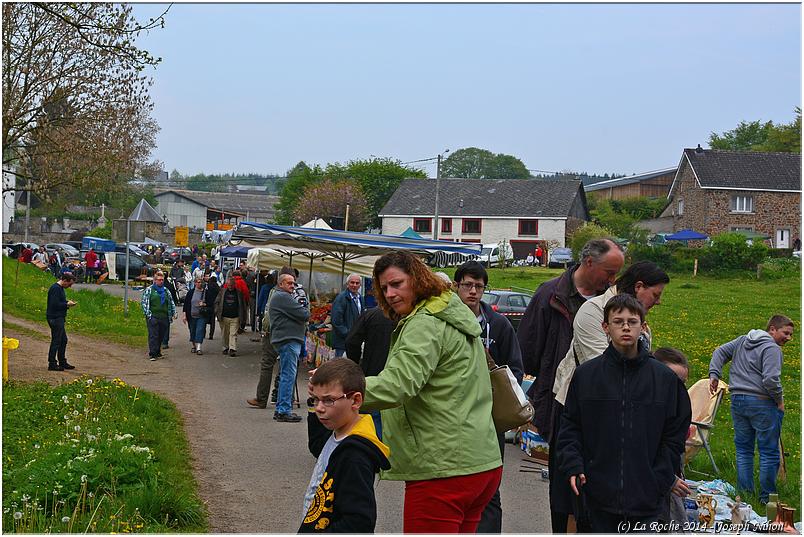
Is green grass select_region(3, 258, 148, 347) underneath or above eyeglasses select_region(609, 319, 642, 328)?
underneath

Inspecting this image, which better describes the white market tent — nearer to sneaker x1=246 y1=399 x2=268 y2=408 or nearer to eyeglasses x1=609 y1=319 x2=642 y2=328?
sneaker x1=246 y1=399 x2=268 y2=408

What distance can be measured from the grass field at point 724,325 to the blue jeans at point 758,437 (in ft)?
0.85

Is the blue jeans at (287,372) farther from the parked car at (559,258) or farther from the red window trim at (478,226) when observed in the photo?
the red window trim at (478,226)

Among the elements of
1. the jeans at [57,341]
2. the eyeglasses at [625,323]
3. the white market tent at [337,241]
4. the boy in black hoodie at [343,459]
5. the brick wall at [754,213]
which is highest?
the brick wall at [754,213]

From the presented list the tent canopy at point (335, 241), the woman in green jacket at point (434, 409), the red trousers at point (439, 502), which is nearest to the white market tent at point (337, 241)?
the tent canopy at point (335, 241)

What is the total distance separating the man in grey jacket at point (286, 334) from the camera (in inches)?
462

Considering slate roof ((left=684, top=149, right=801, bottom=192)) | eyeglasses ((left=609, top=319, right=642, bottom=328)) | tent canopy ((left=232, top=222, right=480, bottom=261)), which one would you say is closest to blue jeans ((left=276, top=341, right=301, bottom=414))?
tent canopy ((left=232, top=222, right=480, bottom=261))

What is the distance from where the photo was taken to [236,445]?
10.4m

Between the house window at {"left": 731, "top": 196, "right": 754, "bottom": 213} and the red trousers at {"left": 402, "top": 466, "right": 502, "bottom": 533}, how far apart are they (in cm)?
6874

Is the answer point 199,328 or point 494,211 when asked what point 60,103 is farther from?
point 494,211

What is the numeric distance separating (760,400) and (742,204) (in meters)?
64.4

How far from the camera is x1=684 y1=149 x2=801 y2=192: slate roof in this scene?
226ft

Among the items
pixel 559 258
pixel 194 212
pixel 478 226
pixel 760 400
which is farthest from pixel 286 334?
pixel 194 212

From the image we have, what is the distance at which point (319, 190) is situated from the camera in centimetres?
9069
